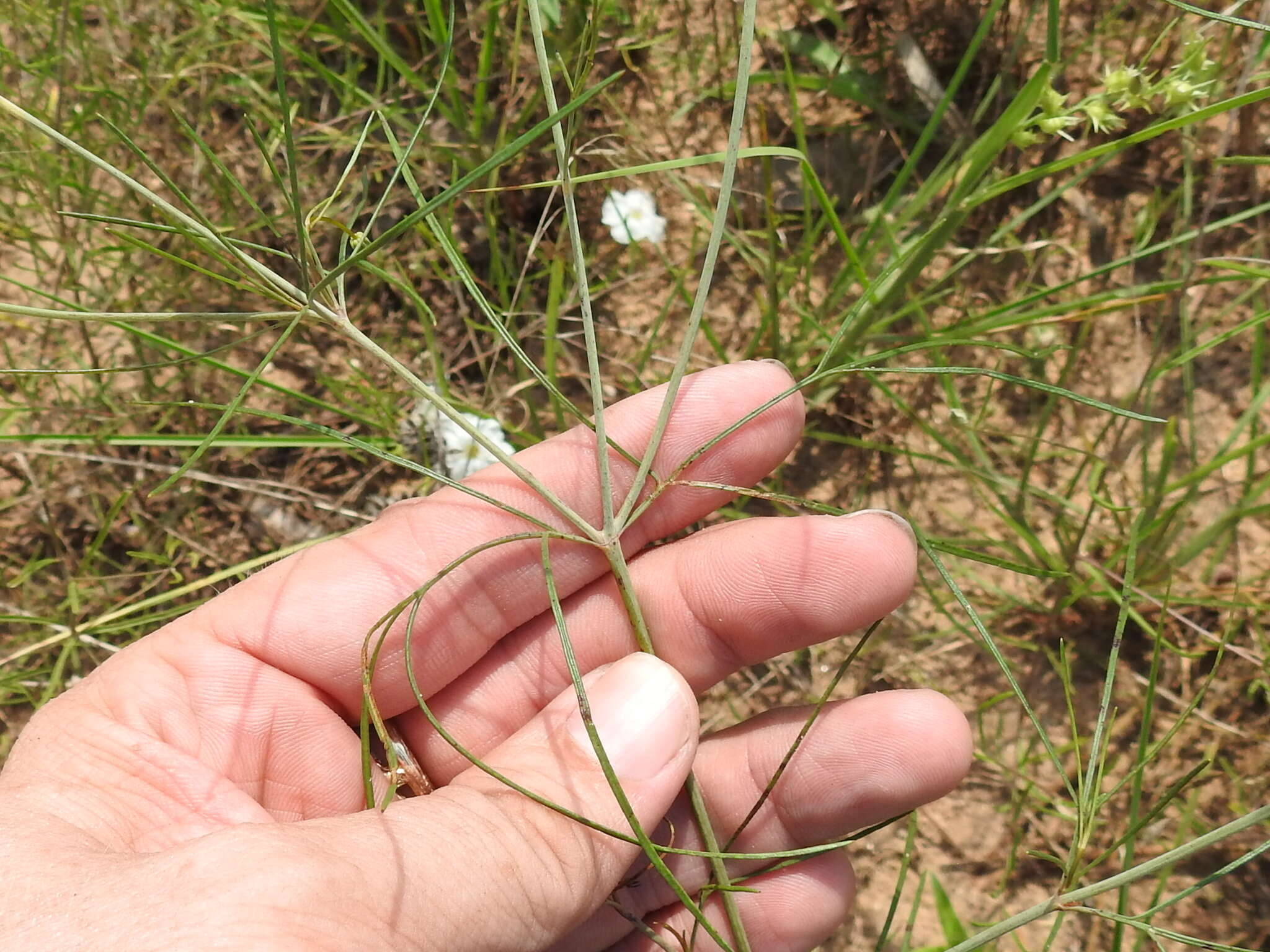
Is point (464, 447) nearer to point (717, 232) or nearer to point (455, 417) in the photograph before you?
point (455, 417)

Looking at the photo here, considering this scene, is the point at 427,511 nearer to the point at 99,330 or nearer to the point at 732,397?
the point at 732,397

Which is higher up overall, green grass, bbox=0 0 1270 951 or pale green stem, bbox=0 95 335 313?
pale green stem, bbox=0 95 335 313

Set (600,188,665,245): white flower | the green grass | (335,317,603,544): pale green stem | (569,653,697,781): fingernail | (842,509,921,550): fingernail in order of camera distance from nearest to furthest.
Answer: (335,317,603,544): pale green stem → (569,653,697,781): fingernail → (842,509,921,550): fingernail → the green grass → (600,188,665,245): white flower

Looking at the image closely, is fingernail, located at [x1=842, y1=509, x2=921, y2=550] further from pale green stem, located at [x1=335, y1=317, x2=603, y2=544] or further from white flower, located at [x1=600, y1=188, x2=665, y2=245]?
white flower, located at [x1=600, y1=188, x2=665, y2=245]

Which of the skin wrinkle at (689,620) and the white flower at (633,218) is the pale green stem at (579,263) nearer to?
the skin wrinkle at (689,620)

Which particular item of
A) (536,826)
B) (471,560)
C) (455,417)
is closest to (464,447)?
(471,560)

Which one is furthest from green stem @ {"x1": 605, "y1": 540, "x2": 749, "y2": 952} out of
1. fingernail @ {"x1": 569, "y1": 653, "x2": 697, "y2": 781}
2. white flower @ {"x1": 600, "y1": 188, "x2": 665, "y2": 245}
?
white flower @ {"x1": 600, "y1": 188, "x2": 665, "y2": 245}

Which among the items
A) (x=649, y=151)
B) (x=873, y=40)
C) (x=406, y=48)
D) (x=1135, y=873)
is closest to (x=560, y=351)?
(x=649, y=151)
